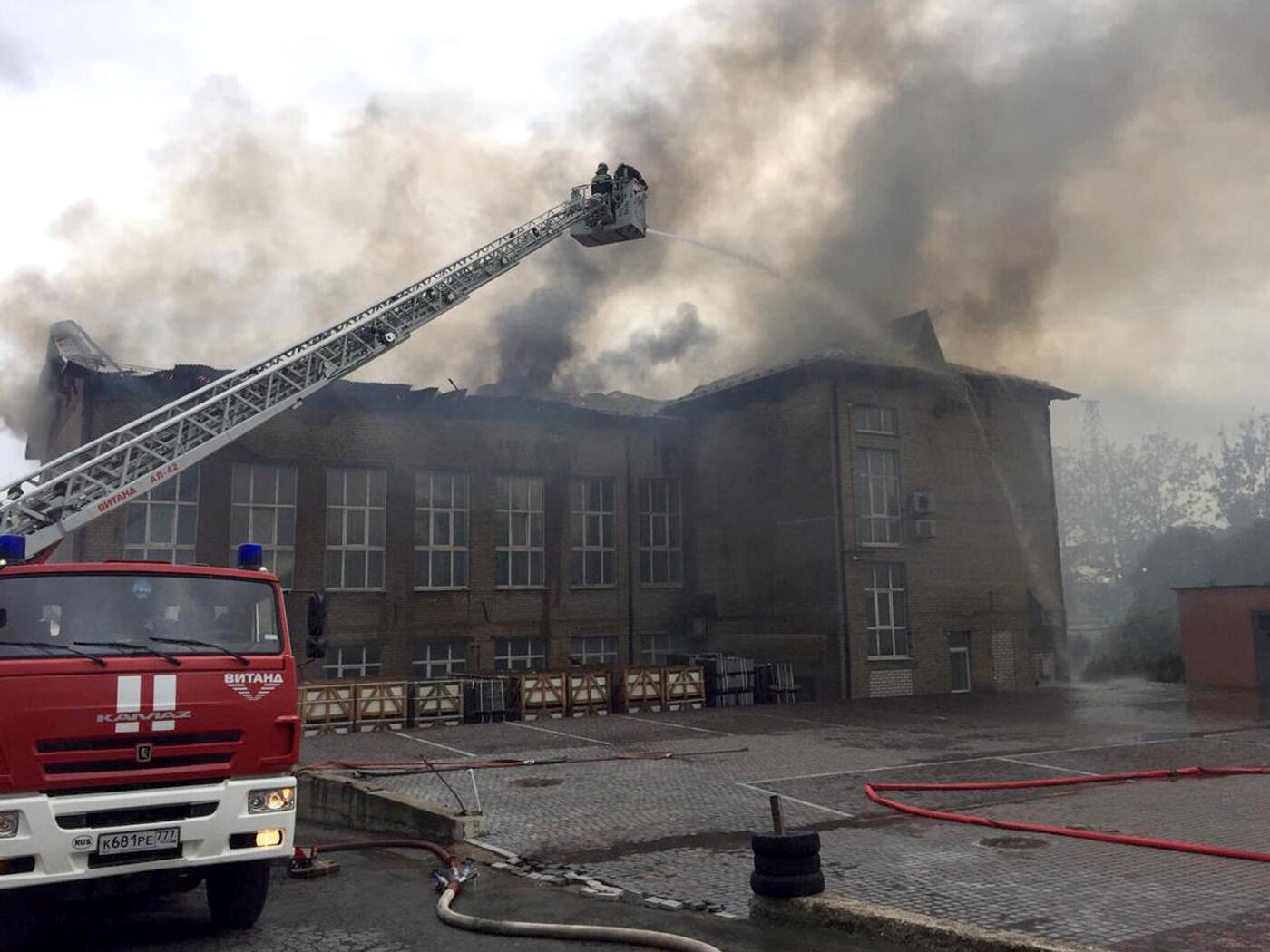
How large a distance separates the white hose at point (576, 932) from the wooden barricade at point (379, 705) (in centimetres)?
1300

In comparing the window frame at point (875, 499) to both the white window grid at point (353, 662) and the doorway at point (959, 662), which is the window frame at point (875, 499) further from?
the white window grid at point (353, 662)

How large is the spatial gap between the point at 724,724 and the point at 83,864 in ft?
48.3

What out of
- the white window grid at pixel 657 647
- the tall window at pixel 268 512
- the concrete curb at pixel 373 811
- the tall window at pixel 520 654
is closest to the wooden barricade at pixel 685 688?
the white window grid at pixel 657 647

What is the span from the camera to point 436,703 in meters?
20.1

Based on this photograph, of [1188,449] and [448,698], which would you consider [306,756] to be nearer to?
[448,698]

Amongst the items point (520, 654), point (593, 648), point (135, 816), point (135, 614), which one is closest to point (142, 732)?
point (135, 816)

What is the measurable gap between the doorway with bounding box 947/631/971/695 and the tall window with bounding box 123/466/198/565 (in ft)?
64.4

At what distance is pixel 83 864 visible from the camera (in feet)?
17.9

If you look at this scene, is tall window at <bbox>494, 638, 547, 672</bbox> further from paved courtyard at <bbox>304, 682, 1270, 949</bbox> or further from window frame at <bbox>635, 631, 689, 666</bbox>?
paved courtyard at <bbox>304, 682, 1270, 949</bbox>

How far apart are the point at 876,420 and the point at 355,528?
14.1 m

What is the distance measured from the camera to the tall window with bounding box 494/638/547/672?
25562mm

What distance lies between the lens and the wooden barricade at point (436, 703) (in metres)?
19.8

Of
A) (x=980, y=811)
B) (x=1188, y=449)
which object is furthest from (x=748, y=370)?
(x=1188, y=449)

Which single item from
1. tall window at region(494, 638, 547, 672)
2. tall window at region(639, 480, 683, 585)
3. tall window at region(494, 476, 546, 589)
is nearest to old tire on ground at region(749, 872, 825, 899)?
tall window at region(494, 638, 547, 672)
